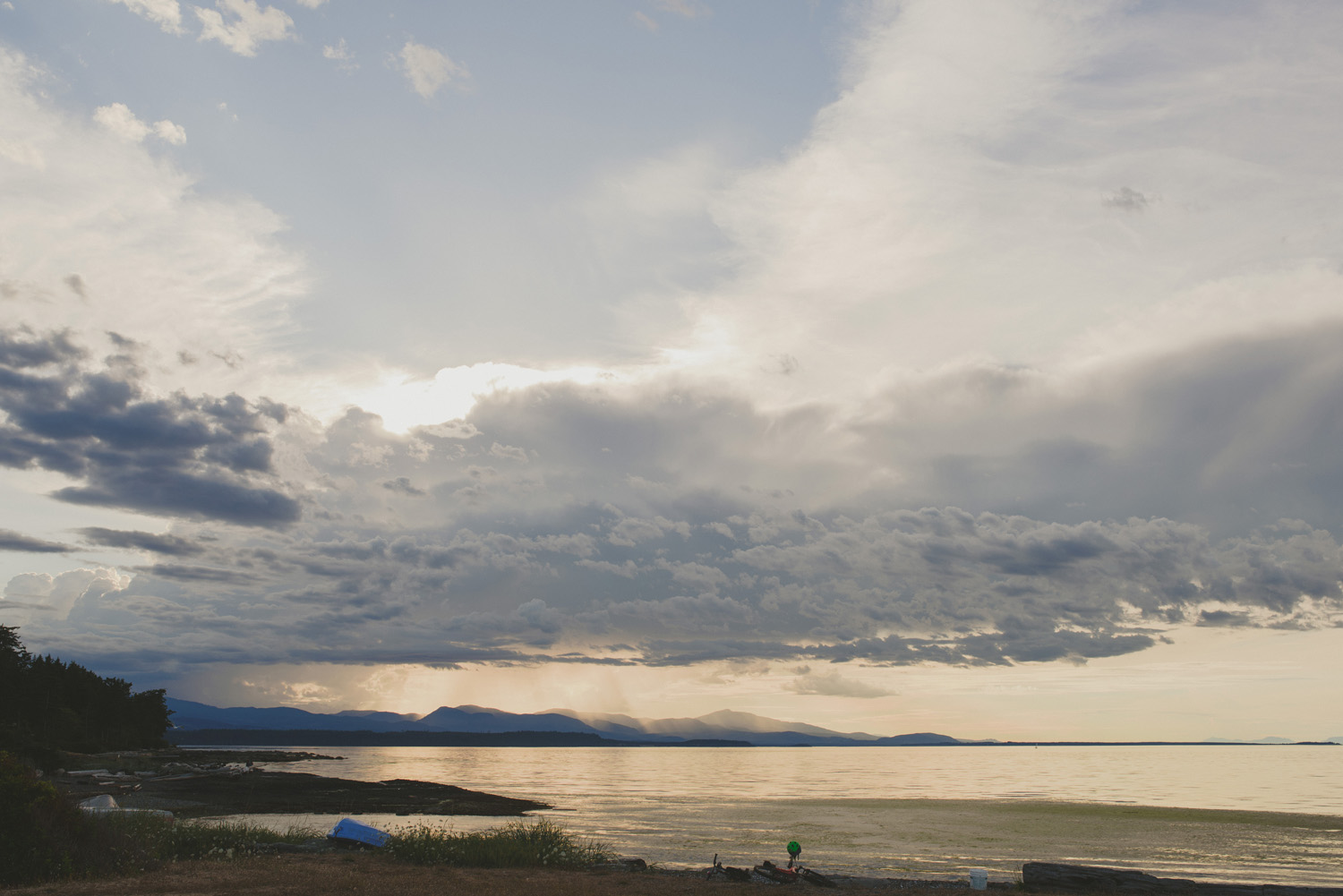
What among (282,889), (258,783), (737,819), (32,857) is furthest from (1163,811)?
(258,783)

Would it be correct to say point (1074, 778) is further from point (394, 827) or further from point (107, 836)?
point (107, 836)

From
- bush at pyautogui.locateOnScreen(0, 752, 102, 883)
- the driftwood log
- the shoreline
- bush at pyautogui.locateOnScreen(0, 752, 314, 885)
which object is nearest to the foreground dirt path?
bush at pyautogui.locateOnScreen(0, 752, 314, 885)

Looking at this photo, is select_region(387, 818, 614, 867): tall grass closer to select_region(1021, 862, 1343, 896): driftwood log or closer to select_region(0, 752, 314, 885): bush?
select_region(0, 752, 314, 885): bush

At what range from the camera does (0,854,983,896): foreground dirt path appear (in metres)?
25.8

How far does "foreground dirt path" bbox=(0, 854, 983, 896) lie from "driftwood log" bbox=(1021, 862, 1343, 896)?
3.40 m

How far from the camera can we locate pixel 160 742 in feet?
587

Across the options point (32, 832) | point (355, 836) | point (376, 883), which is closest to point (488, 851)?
point (355, 836)

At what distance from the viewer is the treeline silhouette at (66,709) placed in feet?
323

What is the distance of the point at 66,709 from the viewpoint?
5128 inches

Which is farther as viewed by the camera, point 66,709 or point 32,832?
point 66,709

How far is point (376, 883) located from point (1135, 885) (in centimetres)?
2961

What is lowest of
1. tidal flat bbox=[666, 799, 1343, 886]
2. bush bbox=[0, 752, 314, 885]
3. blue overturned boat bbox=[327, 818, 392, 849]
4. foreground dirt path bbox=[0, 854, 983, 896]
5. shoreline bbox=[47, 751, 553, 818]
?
shoreline bbox=[47, 751, 553, 818]

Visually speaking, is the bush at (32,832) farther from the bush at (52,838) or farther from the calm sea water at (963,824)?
the calm sea water at (963,824)

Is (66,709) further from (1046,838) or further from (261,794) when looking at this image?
(1046,838)
